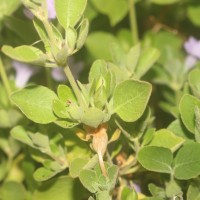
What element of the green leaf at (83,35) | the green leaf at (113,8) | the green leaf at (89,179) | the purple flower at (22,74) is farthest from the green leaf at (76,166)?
the green leaf at (113,8)

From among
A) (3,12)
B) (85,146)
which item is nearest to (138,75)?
(85,146)

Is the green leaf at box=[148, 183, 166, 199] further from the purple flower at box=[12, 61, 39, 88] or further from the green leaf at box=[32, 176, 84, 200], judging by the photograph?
the purple flower at box=[12, 61, 39, 88]

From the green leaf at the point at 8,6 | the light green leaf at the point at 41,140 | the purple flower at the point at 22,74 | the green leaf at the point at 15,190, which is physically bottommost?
the green leaf at the point at 15,190

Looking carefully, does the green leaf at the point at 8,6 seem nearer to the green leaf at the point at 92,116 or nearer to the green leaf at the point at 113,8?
the green leaf at the point at 113,8

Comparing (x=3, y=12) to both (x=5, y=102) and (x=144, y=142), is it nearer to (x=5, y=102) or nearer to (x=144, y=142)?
(x=5, y=102)

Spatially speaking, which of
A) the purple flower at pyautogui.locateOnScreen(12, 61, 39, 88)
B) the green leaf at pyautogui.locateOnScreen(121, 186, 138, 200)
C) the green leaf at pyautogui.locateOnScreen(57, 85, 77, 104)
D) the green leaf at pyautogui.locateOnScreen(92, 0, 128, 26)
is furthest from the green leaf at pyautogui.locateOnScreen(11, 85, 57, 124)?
→ the green leaf at pyautogui.locateOnScreen(92, 0, 128, 26)
